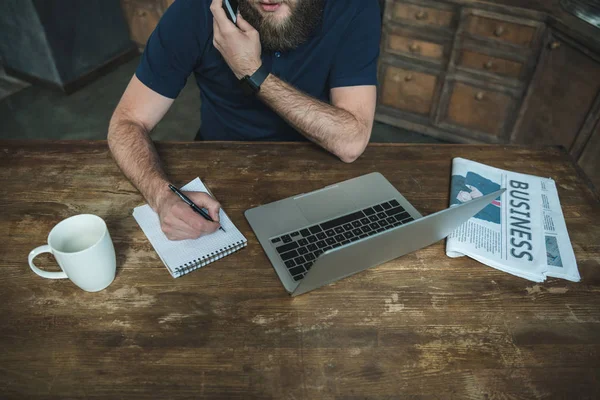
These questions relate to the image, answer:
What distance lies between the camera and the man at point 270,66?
1.16 meters

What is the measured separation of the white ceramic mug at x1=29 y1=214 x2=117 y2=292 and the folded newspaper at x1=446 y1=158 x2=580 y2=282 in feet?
2.18

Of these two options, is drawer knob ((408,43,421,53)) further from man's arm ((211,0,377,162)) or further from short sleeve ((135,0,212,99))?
short sleeve ((135,0,212,99))

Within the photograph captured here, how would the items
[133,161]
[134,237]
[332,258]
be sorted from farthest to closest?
[133,161]
[134,237]
[332,258]

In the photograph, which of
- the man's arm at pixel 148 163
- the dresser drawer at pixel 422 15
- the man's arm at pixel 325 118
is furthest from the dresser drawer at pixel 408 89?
the man's arm at pixel 148 163

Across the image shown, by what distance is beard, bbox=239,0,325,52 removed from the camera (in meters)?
1.19

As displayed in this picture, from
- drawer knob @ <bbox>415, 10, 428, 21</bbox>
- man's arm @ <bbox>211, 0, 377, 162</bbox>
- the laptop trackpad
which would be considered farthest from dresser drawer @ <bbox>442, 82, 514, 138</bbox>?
the laptop trackpad

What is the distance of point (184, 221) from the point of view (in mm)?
907

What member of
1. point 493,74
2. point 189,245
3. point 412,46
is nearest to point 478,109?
point 493,74

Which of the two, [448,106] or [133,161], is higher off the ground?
[133,161]

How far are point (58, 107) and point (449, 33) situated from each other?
8.16 ft

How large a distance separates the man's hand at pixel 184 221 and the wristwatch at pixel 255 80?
1.33 feet

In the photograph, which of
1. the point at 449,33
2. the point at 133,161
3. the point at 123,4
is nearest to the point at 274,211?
the point at 133,161

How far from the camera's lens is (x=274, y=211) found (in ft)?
3.24

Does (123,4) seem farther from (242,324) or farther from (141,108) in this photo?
(242,324)
